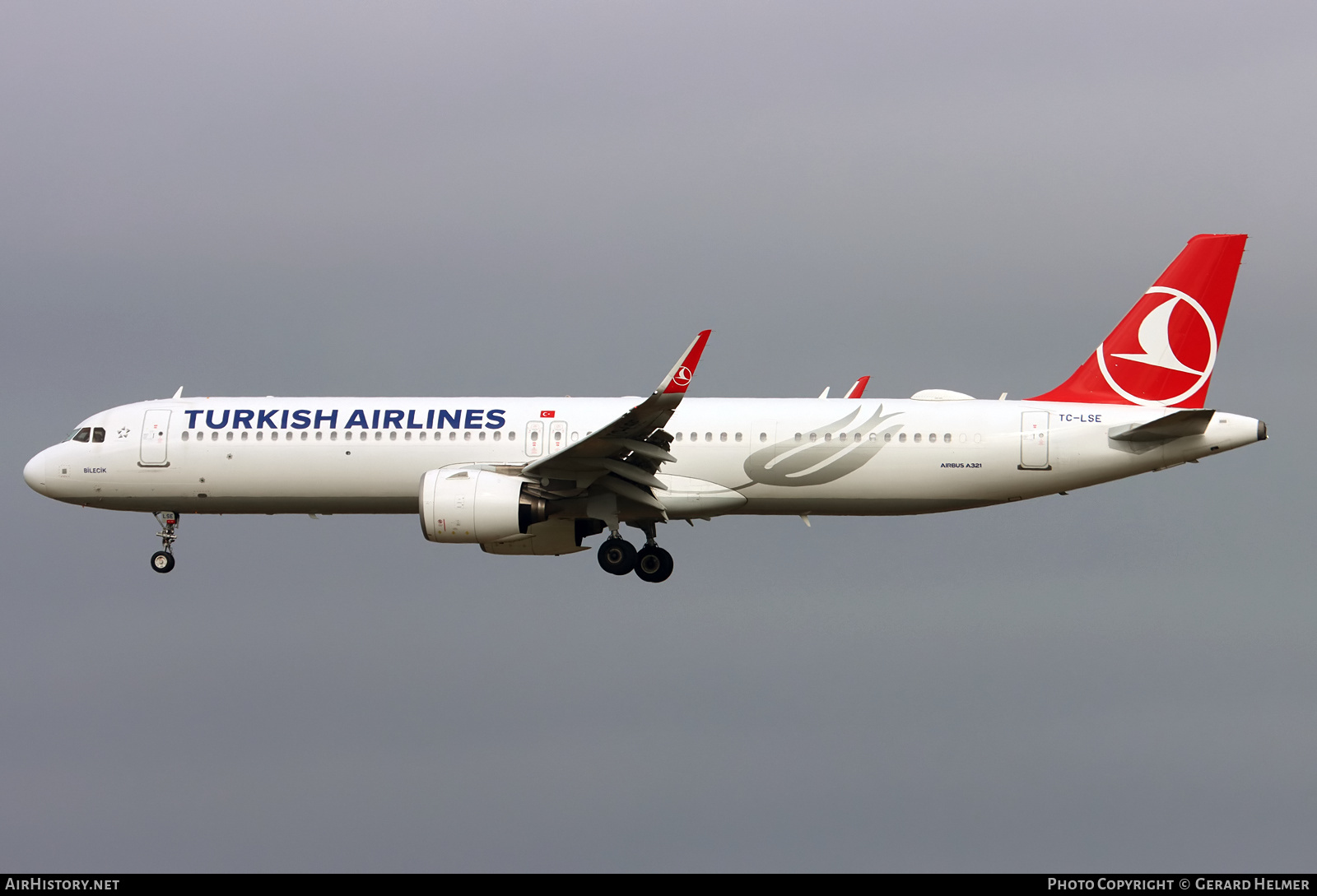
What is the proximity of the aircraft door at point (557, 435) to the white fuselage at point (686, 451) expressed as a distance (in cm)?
4

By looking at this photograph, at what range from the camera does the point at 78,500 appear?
36.3 meters

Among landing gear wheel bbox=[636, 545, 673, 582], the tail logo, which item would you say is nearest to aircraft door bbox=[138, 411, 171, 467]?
landing gear wheel bbox=[636, 545, 673, 582]

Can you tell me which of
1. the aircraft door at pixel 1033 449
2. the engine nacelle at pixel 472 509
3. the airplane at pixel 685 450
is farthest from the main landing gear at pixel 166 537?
the aircraft door at pixel 1033 449

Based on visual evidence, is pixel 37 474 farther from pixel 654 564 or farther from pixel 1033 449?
pixel 1033 449

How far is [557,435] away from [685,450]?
309 cm

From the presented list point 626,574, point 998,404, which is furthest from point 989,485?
point 626,574

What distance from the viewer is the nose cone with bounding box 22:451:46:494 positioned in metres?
36.3

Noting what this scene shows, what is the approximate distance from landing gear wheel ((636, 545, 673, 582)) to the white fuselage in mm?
1330

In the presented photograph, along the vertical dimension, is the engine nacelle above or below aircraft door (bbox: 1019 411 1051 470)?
below

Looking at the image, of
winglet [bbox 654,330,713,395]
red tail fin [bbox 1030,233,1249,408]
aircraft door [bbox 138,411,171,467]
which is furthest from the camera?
aircraft door [bbox 138,411,171,467]

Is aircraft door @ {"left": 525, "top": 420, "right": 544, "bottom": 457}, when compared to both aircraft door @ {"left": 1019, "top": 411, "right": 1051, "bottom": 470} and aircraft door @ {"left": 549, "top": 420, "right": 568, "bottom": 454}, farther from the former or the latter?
aircraft door @ {"left": 1019, "top": 411, "right": 1051, "bottom": 470}

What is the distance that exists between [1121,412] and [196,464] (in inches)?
869

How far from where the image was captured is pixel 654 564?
112 ft

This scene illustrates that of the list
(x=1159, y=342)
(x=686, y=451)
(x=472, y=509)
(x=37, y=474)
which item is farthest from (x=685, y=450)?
(x=37, y=474)
